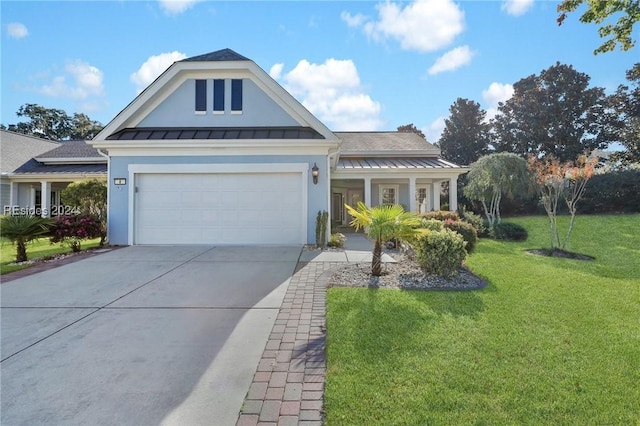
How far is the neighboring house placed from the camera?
1773 centimetres

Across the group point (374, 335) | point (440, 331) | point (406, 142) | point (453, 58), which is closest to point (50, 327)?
point (374, 335)

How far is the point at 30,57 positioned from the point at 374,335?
15.8 meters

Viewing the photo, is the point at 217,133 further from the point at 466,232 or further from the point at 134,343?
the point at 466,232

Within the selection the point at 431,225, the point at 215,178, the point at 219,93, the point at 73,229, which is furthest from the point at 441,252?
the point at 73,229

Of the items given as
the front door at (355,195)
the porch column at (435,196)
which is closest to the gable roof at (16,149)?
the front door at (355,195)

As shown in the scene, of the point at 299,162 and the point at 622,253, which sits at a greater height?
the point at 299,162

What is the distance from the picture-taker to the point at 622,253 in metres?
10.4

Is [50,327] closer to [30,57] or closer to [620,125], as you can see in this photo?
[30,57]

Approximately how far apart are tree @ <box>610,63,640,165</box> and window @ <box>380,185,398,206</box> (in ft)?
59.2

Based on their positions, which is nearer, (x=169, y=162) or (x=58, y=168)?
(x=169, y=162)

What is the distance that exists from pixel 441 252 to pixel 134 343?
5.23m

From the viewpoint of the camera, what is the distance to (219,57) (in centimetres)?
1096

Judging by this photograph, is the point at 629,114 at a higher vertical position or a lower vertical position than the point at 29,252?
higher

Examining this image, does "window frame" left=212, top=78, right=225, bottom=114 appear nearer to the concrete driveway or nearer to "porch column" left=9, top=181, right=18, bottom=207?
the concrete driveway
